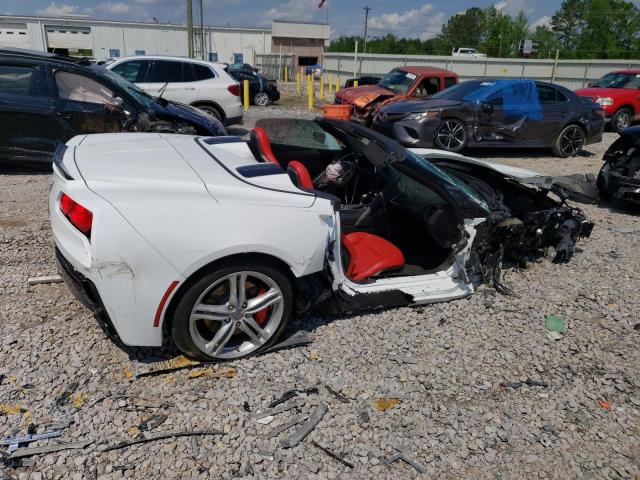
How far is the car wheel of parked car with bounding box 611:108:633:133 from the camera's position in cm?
1395

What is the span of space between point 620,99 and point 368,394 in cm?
1433

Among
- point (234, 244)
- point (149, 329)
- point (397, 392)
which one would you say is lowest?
point (397, 392)

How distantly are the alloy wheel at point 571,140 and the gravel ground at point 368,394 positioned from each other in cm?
708

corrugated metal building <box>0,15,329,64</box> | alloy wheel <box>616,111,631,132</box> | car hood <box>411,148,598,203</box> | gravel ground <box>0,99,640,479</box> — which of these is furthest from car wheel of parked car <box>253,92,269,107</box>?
corrugated metal building <box>0,15,329,64</box>

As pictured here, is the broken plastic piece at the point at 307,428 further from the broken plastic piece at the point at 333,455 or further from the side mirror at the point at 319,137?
the side mirror at the point at 319,137

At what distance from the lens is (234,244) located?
267 centimetres

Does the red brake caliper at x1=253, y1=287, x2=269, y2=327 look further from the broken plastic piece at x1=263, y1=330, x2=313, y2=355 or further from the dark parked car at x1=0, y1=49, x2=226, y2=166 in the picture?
the dark parked car at x1=0, y1=49, x2=226, y2=166

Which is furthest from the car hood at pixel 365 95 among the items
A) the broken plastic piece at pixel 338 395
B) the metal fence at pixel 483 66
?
the metal fence at pixel 483 66

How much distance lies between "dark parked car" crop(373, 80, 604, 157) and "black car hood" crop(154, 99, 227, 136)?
334 cm

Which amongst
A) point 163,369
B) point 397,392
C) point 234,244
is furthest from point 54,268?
point 397,392

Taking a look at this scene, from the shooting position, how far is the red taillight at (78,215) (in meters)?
2.53

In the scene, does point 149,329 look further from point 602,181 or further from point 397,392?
point 602,181

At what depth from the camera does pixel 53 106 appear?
6.78 m

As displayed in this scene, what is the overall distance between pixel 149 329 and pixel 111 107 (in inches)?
208
